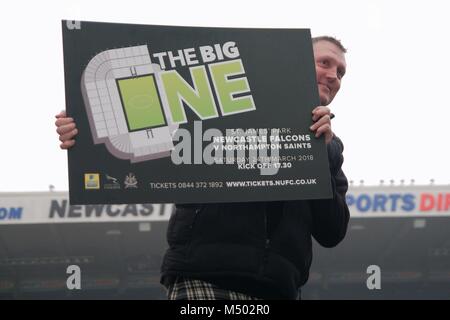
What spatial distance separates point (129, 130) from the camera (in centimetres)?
223

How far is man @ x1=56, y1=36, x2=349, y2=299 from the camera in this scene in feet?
6.89

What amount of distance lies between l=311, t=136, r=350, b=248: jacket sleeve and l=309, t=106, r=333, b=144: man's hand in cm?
13

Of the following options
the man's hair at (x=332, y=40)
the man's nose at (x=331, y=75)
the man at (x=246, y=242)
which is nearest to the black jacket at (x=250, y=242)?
the man at (x=246, y=242)

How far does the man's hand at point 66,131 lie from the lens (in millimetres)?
2137

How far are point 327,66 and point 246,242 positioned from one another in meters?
0.86

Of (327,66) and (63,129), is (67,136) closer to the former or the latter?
(63,129)

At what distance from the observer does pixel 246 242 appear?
2139 mm

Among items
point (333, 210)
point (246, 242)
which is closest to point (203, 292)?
point (246, 242)

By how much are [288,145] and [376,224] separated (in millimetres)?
19747

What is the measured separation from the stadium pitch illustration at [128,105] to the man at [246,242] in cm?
12

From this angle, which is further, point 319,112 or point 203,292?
point 319,112

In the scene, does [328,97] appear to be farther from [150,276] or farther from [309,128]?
[150,276]

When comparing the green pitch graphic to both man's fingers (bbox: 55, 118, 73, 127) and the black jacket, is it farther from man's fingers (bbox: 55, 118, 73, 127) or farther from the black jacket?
the black jacket
